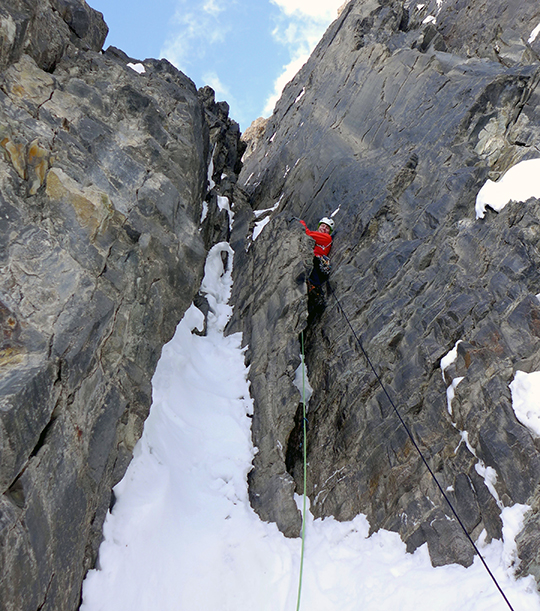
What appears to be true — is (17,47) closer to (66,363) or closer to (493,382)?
(66,363)

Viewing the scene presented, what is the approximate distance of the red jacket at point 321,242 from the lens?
11.3 metres

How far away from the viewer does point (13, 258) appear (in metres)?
5.53

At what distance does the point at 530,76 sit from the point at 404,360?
7.15 meters

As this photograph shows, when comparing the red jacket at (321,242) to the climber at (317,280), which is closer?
the climber at (317,280)

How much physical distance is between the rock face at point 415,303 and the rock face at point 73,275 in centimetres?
294

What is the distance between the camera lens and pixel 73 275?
20.0 feet

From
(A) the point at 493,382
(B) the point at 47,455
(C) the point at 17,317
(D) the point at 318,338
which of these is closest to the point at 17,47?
(C) the point at 17,317

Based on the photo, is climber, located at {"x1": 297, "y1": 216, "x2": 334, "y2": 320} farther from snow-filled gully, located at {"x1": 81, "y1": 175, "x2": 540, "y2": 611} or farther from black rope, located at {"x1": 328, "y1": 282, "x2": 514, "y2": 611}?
snow-filled gully, located at {"x1": 81, "y1": 175, "x2": 540, "y2": 611}

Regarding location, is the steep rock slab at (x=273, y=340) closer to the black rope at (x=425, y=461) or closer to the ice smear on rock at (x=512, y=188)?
the black rope at (x=425, y=461)

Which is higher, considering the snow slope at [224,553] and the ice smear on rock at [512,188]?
the ice smear on rock at [512,188]

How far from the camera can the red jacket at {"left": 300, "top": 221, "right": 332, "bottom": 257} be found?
11.3 meters

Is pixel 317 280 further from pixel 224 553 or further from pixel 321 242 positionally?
pixel 224 553

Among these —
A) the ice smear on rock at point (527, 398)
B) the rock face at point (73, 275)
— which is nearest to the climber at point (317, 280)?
the rock face at point (73, 275)

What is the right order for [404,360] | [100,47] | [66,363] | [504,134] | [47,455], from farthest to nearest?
[100,47]
[504,134]
[404,360]
[66,363]
[47,455]
